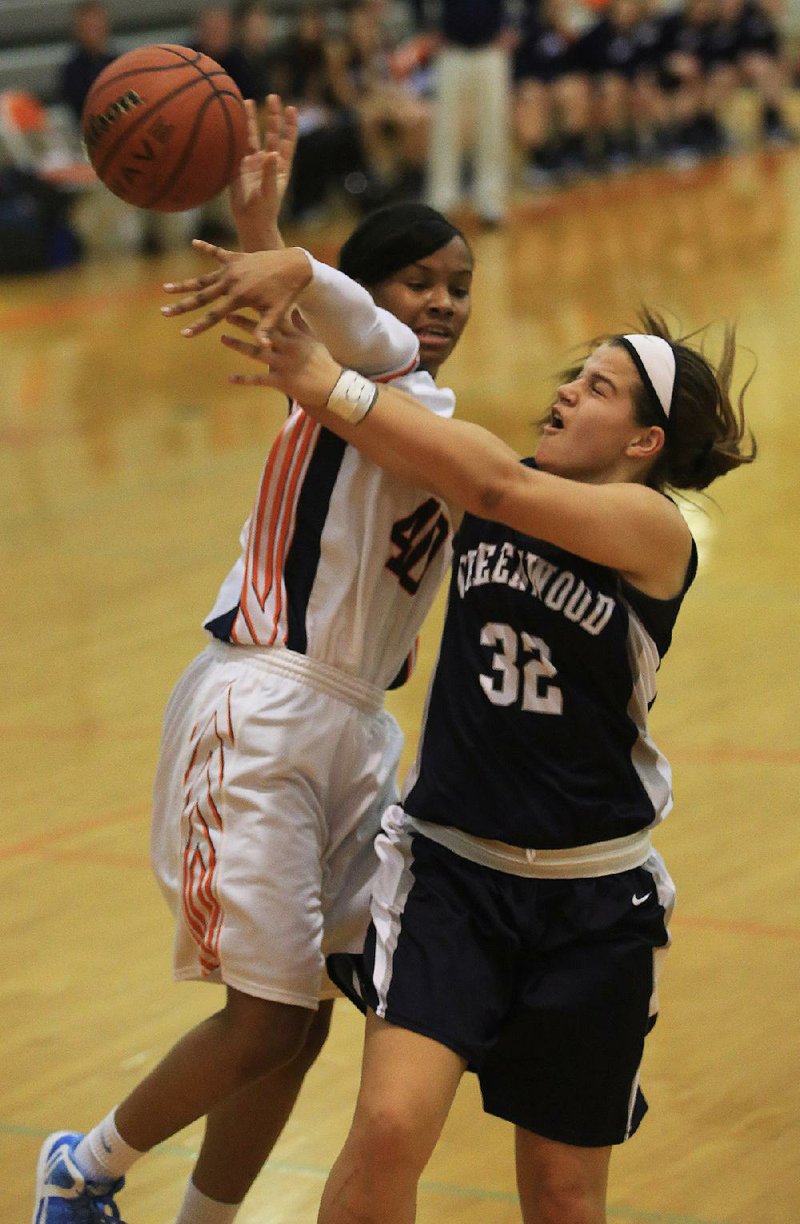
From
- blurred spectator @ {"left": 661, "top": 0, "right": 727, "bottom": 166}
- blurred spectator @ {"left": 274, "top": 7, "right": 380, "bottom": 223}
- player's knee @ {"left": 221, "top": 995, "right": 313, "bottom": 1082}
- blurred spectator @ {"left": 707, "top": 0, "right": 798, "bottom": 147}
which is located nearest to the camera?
player's knee @ {"left": 221, "top": 995, "right": 313, "bottom": 1082}

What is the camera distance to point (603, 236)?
1595 cm

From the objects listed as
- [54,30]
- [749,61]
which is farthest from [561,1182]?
[749,61]

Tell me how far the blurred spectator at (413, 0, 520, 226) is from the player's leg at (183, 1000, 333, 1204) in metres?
14.2

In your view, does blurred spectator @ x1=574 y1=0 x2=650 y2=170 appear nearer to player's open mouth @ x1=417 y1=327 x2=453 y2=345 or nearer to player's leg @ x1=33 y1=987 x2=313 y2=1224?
player's open mouth @ x1=417 y1=327 x2=453 y2=345

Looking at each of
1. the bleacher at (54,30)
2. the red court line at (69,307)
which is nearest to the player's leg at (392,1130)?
the red court line at (69,307)

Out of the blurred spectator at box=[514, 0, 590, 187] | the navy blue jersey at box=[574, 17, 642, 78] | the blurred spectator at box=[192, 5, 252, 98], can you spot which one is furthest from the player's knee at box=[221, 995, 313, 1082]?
the navy blue jersey at box=[574, 17, 642, 78]

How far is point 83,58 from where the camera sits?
1554 centimetres

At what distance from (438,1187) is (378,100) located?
15.6 meters

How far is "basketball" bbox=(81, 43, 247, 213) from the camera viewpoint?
3.06 metres

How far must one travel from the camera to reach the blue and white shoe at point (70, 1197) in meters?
3.07

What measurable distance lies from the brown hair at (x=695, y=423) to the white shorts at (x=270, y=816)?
62 cm

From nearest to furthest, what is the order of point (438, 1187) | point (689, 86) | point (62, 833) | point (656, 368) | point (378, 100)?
point (656, 368) → point (438, 1187) → point (62, 833) → point (378, 100) → point (689, 86)

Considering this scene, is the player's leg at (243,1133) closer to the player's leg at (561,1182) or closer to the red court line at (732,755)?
the player's leg at (561,1182)

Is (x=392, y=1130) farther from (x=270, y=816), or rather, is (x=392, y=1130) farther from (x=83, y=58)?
(x=83, y=58)
